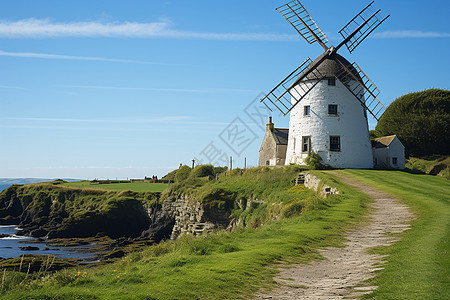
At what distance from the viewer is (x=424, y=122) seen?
1945 inches

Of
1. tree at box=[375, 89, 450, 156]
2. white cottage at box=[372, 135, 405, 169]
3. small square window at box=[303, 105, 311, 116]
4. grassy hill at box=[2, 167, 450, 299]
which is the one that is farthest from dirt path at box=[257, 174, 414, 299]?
tree at box=[375, 89, 450, 156]

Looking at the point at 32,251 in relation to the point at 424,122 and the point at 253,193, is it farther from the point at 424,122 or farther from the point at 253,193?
the point at 424,122

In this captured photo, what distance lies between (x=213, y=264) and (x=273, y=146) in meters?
39.7

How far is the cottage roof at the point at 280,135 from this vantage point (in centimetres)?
4889

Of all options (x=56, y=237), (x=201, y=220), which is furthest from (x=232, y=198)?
(x=56, y=237)

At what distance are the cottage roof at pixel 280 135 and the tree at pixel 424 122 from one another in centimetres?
1456

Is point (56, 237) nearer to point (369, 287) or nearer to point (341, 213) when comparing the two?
point (341, 213)

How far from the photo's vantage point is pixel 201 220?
38.9 metres

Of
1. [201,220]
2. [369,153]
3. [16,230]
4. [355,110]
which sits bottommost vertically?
[16,230]

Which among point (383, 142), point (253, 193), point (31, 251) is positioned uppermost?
point (383, 142)

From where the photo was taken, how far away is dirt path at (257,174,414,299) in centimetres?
838

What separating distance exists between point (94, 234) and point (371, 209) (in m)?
41.8

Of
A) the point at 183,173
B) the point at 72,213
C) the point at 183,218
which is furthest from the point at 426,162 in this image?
the point at 72,213

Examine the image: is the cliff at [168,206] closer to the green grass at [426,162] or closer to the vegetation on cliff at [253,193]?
the vegetation on cliff at [253,193]
